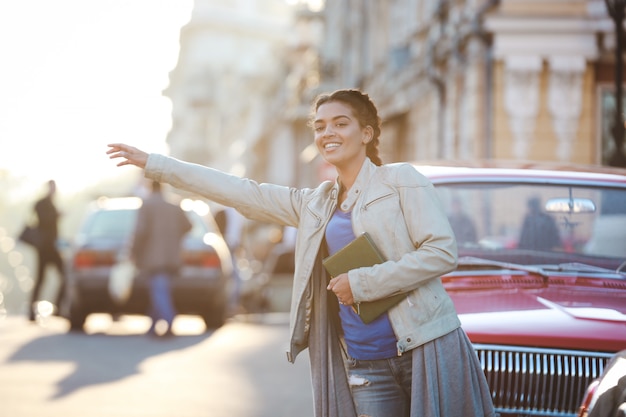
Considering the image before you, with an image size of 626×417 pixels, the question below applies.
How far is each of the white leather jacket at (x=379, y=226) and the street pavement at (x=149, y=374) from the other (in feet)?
13.6

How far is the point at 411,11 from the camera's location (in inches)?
1115

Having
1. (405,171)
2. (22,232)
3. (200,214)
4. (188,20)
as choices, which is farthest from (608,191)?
(188,20)

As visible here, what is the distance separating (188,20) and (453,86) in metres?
110

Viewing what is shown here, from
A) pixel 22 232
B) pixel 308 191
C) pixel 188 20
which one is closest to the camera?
pixel 308 191

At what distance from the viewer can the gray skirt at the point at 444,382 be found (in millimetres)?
4367

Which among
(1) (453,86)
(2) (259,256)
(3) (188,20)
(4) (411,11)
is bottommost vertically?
(2) (259,256)

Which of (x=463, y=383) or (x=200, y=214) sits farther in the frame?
(x=200, y=214)

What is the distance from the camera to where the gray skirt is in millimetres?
4367

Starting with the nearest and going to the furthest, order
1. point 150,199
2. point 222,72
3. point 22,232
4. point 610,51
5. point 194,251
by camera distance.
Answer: point 150,199, point 194,251, point 22,232, point 610,51, point 222,72

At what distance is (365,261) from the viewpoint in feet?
14.6

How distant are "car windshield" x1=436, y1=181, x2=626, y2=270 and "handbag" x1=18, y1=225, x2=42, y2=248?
11568 mm

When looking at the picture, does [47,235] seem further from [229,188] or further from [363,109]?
[363,109]

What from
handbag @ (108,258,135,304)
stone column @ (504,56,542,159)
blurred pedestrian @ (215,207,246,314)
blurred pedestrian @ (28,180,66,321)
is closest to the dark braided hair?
handbag @ (108,258,135,304)

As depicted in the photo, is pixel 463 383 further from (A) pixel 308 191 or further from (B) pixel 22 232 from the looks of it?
(B) pixel 22 232
